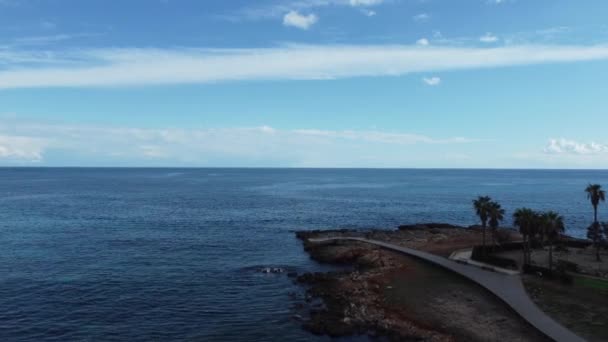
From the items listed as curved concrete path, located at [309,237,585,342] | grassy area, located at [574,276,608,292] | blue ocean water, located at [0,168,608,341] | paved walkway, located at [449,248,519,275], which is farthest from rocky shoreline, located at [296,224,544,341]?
grassy area, located at [574,276,608,292]

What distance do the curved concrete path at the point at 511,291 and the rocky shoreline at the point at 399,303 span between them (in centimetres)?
88

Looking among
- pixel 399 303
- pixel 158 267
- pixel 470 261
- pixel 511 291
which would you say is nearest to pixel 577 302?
pixel 511 291

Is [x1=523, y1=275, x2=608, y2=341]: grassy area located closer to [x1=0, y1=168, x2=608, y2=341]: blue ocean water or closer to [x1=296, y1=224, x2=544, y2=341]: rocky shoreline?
[x1=296, y1=224, x2=544, y2=341]: rocky shoreline

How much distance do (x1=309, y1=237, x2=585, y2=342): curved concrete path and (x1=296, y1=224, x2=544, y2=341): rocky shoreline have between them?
Answer: 0.88m

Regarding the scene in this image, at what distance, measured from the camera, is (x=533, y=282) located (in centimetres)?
5141

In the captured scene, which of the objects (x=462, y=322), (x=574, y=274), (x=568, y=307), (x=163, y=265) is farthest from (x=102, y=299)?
(x=574, y=274)

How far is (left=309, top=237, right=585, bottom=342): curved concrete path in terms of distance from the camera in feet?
125

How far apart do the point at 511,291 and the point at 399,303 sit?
11.0 metres

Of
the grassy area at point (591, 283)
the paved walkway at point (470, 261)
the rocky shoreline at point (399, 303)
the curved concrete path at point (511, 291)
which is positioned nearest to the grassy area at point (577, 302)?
the grassy area at point (591, 283)

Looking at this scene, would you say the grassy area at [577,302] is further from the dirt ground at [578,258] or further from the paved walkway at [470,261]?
the dirt ground at [578,258]

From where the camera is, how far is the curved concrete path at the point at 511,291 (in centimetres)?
3800

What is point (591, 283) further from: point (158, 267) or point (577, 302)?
point (158, 267)

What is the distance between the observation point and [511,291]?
159 ft

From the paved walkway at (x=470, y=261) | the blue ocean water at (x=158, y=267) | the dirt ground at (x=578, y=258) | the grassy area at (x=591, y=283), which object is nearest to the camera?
the blue ocean water at (x=158, y=267)
